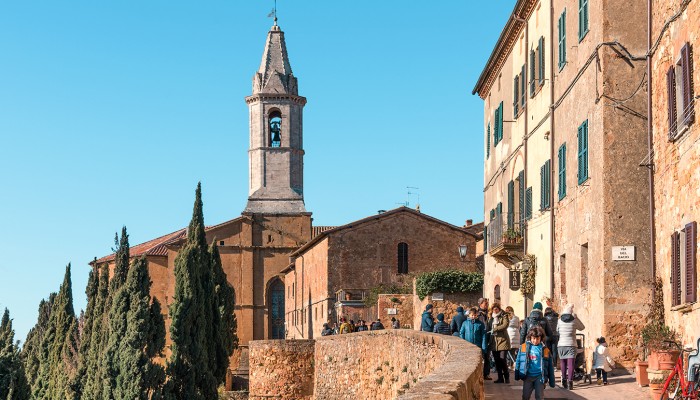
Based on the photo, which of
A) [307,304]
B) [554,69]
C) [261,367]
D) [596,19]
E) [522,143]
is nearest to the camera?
[596,19]

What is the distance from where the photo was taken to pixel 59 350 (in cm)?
4856

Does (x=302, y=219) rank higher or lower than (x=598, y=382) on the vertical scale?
higher

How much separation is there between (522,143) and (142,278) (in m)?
14.4

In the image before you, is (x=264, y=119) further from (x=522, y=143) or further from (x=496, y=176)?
(x=522, y=143)

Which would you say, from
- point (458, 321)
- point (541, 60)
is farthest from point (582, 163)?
point (541, 60)

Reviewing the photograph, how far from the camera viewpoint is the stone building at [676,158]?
16984mm

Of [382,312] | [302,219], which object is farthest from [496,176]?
[302,219]

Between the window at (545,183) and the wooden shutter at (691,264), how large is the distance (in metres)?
7.90

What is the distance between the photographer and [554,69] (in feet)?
82.3

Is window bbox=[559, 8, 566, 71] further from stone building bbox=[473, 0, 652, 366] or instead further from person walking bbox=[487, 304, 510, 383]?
person walking bbox=[487, 304, 510, 383]

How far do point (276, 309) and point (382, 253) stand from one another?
20.6m

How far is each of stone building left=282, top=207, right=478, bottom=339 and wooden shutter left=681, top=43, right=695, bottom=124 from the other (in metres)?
38.4

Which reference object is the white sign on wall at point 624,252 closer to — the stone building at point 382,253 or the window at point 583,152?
the window at point 583,152

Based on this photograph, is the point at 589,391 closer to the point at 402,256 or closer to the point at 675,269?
the point at 675,269
